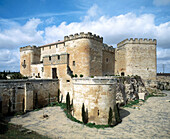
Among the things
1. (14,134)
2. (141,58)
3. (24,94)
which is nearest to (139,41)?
(141,58)

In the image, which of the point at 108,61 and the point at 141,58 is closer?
the point at 108,61

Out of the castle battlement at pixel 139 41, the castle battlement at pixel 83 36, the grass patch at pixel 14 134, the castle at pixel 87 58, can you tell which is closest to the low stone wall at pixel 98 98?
the grass patch at pixel 14 134

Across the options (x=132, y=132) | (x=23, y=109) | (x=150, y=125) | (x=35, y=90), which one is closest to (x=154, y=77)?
(x=150, y=125)

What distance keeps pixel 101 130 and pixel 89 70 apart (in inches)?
438

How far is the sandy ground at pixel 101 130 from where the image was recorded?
447 inches

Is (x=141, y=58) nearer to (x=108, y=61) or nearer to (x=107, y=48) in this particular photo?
(x=108, y=61)

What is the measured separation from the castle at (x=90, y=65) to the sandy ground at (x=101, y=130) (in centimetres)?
172

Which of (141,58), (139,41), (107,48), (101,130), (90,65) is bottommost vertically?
(101,130)

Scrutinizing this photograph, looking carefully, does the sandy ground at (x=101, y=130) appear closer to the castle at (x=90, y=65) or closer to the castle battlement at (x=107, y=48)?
the castle at (x=90, y=65)

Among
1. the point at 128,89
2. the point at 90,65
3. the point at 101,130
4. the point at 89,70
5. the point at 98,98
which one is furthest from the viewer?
the point at 128,89

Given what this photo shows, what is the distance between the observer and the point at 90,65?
22125mm

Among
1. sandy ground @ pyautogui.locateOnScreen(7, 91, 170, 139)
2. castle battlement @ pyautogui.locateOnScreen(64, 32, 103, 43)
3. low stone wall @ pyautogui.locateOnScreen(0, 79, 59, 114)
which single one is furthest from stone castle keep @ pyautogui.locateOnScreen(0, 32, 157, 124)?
sandy ground @ pyautogui.locateOnScreen(7, 91, 170, 139)

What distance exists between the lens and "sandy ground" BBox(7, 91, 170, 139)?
37.2 ft

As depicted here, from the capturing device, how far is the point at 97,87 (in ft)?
45.7
